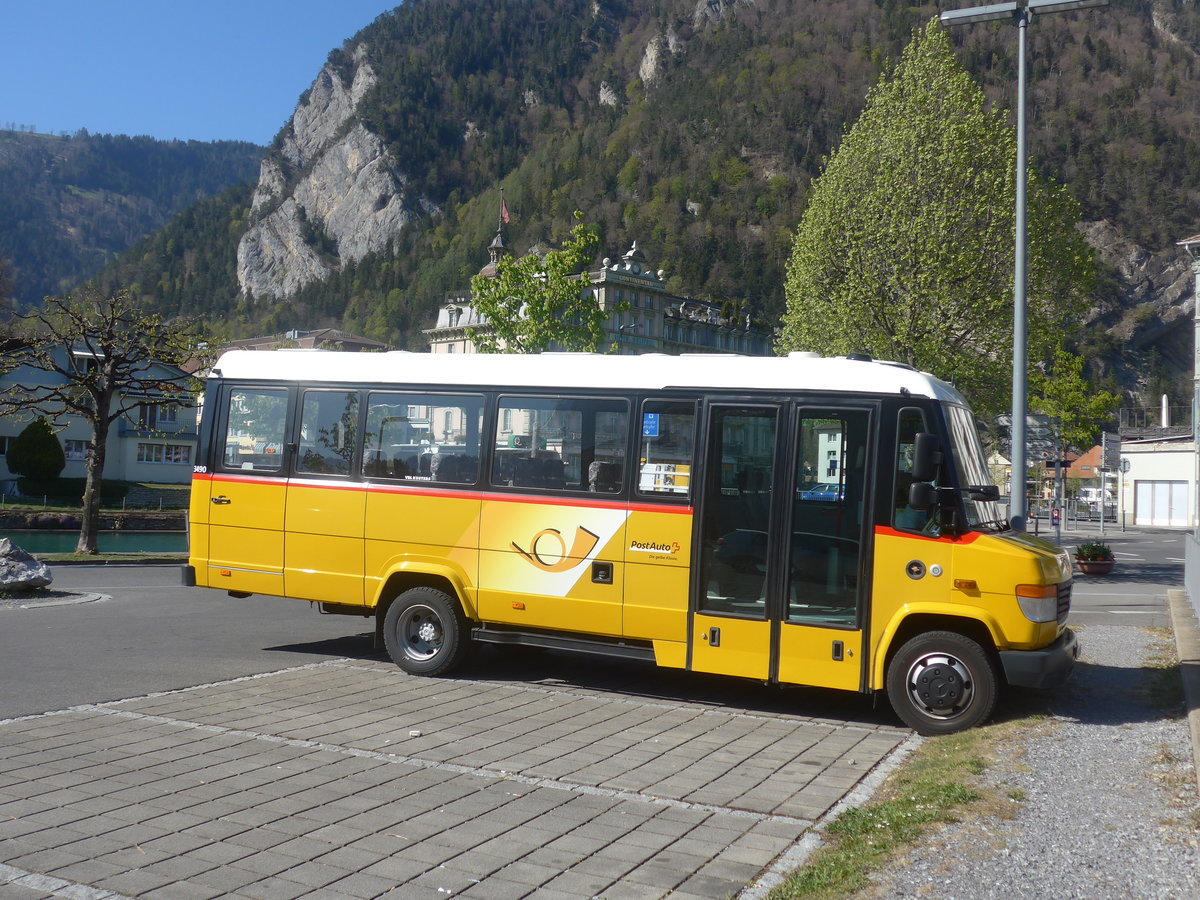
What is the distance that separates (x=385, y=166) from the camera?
193 metres

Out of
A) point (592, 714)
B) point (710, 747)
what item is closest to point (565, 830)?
point (710, 747)

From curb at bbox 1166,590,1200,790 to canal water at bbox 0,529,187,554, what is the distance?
1309 inches

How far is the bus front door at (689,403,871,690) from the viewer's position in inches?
345

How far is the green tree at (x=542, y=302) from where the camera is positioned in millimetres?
37406

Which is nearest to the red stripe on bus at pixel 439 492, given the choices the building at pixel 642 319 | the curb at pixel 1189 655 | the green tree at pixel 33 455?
the curb at pixel 1189 655

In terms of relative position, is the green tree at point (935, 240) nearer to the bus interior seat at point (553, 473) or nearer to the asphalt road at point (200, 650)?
the asphalt road at point (200, 650)

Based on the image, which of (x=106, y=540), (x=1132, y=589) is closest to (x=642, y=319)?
(x=106, y=540)

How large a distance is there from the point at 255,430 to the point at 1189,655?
9.69 m

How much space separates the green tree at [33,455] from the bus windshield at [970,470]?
60.6 m

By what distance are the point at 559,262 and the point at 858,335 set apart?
13.5m

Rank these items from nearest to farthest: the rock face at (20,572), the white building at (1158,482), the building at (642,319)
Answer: the rock face at (20,572)
the white building at (1158,482)
the building at (642,319)

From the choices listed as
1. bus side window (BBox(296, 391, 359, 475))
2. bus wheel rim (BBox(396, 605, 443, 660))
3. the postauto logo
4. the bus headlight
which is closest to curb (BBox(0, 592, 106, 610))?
bus side window (BBox(296, 391, 359, 475))

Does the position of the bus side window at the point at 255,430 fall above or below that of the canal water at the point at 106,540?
above

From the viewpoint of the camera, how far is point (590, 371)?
1024 cm
